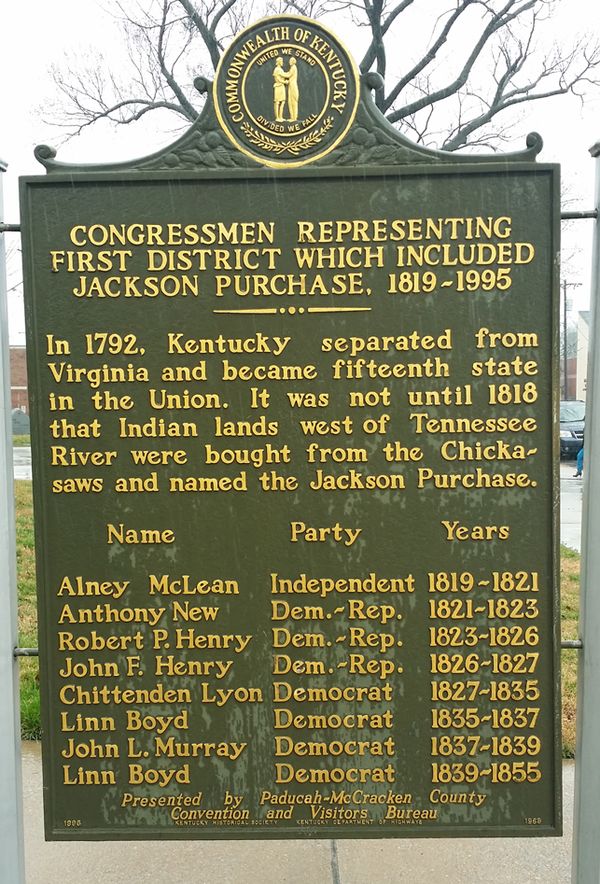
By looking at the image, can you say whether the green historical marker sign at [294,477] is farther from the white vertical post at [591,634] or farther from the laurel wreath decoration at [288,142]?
the white vertical post at [591,634]

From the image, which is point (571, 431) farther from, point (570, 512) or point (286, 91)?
point (286, 91)

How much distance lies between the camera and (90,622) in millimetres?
2725

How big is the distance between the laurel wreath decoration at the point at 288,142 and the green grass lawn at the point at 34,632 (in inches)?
152

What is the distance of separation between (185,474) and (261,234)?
3.20 feet

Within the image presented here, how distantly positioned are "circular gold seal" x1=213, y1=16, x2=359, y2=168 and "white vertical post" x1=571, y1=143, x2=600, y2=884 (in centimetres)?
103

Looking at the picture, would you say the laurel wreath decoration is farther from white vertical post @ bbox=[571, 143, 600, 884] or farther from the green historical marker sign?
white vertical post @ bbox=[571, 143, 600, 884]

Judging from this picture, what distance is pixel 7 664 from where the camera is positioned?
2.79 meters

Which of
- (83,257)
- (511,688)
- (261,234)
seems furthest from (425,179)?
(511,688)

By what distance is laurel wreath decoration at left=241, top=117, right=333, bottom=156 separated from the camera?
8.56ft

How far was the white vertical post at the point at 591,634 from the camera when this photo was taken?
8.90 ft

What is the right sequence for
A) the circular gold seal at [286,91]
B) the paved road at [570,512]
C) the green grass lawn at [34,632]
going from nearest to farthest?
the circular gold seal at [286,91], the green grass lawn at [34,632], the paved road at [570,512]

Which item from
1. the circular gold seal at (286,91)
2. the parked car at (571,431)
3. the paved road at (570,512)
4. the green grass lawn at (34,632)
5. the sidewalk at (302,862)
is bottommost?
the paved road at (570,512)

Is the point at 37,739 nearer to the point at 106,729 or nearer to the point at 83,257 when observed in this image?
the point at 106,729

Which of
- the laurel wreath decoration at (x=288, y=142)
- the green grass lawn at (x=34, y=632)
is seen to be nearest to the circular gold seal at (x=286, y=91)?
the laurel wreath decoration at (x=288, y=142)
